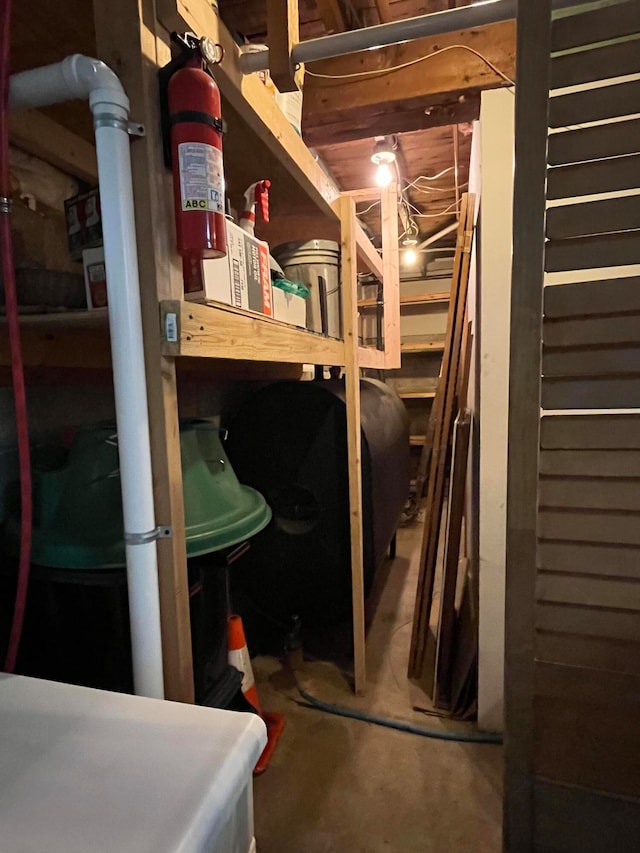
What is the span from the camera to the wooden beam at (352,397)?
1.84 metres

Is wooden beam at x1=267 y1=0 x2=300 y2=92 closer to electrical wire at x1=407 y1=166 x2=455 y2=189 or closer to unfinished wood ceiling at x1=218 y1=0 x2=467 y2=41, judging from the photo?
unfinished wood ceiling at x1=218 y1=0 x2=467 y2=41

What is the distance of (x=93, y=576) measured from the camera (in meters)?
1.03

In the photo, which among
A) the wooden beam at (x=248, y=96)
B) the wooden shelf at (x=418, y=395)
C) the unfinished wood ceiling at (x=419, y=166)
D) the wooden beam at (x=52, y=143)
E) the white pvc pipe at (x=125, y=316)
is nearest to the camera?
the white pvc pipe at (x=125, y=316)

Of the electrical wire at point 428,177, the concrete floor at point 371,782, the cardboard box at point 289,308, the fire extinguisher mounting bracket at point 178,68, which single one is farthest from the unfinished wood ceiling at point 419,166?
the concrete floor at point 371,782

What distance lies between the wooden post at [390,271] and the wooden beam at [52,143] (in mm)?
1608

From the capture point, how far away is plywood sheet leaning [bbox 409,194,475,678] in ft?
7.13

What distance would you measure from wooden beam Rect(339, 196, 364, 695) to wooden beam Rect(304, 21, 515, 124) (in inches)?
16.0

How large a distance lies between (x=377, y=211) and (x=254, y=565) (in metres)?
3.14

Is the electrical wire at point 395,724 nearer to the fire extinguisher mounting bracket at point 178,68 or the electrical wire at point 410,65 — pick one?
the fire extinguisher mounting bracket at point 178,68

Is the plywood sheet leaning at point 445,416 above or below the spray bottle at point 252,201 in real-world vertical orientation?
below

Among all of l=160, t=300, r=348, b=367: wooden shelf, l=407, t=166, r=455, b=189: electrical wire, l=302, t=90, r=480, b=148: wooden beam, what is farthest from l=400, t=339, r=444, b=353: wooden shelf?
l=160, t=300, r=348, b=367: wooden shelf

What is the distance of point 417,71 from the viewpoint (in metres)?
1.77

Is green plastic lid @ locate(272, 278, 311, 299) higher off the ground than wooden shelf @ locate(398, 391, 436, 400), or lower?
higher

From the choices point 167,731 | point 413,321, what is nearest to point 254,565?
point 167,731
